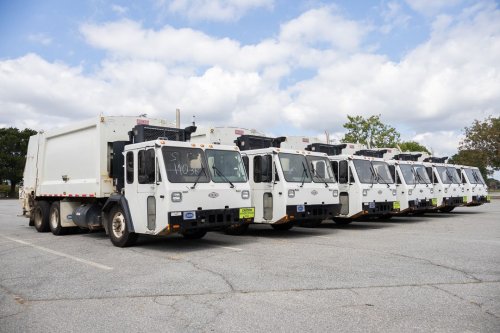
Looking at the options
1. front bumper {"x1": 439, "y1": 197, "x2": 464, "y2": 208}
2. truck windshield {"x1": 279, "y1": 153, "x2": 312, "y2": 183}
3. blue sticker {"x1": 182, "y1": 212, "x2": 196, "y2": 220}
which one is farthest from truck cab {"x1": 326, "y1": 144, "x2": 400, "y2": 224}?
blue sticker {"x1": 182, "y1": 212, "x2": 196, "y2": 220}

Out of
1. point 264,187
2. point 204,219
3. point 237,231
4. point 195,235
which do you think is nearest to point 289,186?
point 264,187

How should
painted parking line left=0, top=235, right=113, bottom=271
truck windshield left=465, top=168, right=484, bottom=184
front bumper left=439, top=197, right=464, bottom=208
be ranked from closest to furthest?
painted parking line left=0, top=235, right=113, bottom=271, front bumper left=439, top=197, right=464, bottom=208, truck windshield left=465, top=168, right=484, bottom=184

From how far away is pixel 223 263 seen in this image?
306 inches

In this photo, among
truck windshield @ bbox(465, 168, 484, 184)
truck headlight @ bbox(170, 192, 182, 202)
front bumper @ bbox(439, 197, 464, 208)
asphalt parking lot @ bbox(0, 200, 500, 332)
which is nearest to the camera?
asphalt parking lot @ bbox(0, 200, 500, 332)

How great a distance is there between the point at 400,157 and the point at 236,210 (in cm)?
1158

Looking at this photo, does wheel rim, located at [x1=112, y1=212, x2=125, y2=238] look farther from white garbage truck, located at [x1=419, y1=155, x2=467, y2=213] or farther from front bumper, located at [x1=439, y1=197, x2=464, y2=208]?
front bumper, located at [x1=439, y1=197, x2=464, y2=208]

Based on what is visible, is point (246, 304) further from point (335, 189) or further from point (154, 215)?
point (335, 189)

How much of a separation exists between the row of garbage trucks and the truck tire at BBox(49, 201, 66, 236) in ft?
0.09

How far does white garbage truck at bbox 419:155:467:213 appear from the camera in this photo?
17.6 metres

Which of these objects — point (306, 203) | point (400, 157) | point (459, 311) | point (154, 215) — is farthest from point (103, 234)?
point (400, 157)

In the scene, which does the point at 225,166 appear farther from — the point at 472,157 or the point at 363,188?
the point at 472,157

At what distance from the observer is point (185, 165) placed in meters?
9.20

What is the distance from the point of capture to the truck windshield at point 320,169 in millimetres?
11927

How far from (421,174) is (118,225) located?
11693 mm
